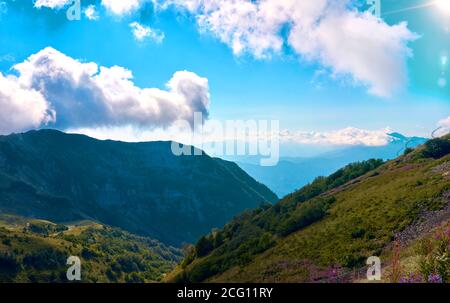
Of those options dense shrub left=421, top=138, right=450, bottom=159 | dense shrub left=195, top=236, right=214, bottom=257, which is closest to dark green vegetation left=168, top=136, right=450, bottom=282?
dense shrub left=421, top=138, right=450, bottom=159

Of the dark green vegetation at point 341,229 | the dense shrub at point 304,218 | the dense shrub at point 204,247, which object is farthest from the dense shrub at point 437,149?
the dense shrub at point 204,247

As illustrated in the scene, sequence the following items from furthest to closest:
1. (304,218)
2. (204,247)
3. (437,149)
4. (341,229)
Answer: (204,247)
(437,149)
(304,218)
(341,229)

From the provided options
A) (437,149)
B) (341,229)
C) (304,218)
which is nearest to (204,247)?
(304,218)

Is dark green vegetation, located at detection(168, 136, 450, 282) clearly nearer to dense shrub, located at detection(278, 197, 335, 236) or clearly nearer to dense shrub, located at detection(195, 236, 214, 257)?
dense shrub, located at detection(278, 197, 335, 236)

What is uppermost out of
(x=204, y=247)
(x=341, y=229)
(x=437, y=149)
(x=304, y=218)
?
(x=437, y=149)

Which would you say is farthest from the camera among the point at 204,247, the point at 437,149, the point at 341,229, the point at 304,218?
the point at 204,247

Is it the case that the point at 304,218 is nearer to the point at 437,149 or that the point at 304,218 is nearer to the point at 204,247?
the point at 437,149
